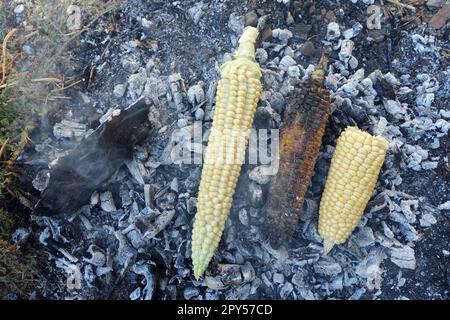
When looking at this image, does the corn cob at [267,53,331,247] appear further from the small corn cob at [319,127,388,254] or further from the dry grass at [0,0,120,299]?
the dry grass at [0,0,120,299]

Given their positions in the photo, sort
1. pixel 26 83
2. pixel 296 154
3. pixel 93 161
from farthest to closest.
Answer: pixel 26 83 < pixel 93 161 < pixel 296 154

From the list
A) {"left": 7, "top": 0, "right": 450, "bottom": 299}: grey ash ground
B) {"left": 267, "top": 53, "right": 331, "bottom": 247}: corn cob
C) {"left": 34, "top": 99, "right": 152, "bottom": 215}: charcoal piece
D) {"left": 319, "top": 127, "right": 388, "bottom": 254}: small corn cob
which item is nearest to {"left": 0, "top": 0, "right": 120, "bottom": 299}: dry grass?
{"left": 7, "top": 0, "right": 450, "bottom": 299}: grey ash ground

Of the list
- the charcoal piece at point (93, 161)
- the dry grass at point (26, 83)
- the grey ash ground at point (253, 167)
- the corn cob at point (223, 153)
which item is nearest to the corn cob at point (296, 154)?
the grey ash ground at point (253, 167)

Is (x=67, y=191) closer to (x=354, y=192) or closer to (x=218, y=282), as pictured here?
(x=218, y=282)

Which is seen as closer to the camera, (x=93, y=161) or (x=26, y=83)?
(x=93, y=161)

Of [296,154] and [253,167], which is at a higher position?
[296,154]

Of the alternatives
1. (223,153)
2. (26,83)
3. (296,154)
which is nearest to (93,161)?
(223,153)

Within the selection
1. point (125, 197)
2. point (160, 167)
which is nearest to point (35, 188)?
point (125, 197)

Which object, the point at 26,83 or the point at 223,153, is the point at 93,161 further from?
the point at 26,83
